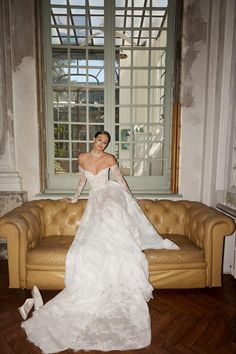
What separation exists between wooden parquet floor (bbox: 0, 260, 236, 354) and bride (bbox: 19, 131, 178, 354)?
4.1 inches

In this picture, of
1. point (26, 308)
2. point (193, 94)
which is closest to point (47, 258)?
point (26, 308)

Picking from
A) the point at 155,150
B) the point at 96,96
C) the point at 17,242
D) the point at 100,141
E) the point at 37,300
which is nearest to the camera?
the point at 37,300

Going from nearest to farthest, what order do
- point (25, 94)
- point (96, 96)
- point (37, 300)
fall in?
point (37, 300) < point (25, 94) < point (96, 96)

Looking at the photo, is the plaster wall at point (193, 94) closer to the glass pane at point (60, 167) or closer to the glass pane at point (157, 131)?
the glass pane at point (157, 131)

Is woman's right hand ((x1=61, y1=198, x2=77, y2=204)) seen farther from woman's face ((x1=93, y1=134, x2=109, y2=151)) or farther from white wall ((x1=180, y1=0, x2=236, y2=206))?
white wall ((x1=180, y1=0, x2=236, y2=206))

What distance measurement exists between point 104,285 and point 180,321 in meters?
0.79

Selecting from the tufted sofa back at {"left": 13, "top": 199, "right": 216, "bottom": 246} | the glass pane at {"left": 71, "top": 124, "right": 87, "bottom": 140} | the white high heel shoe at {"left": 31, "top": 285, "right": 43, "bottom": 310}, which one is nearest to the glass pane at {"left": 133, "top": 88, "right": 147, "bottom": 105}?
the glass pane at {"left": 71, "top": 124, "right": 87, "bottom": 140}

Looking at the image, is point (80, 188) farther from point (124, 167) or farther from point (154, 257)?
point (154, 257)

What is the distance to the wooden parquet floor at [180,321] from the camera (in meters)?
2.07

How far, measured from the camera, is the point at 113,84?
3.78m

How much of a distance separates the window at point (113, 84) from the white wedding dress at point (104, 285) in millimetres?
926

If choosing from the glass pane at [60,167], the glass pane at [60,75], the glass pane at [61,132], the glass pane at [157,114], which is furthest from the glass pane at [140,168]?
the glass pane at [60,75]

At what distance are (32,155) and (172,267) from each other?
249 cm

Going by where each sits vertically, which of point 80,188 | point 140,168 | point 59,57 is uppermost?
point 59,57
